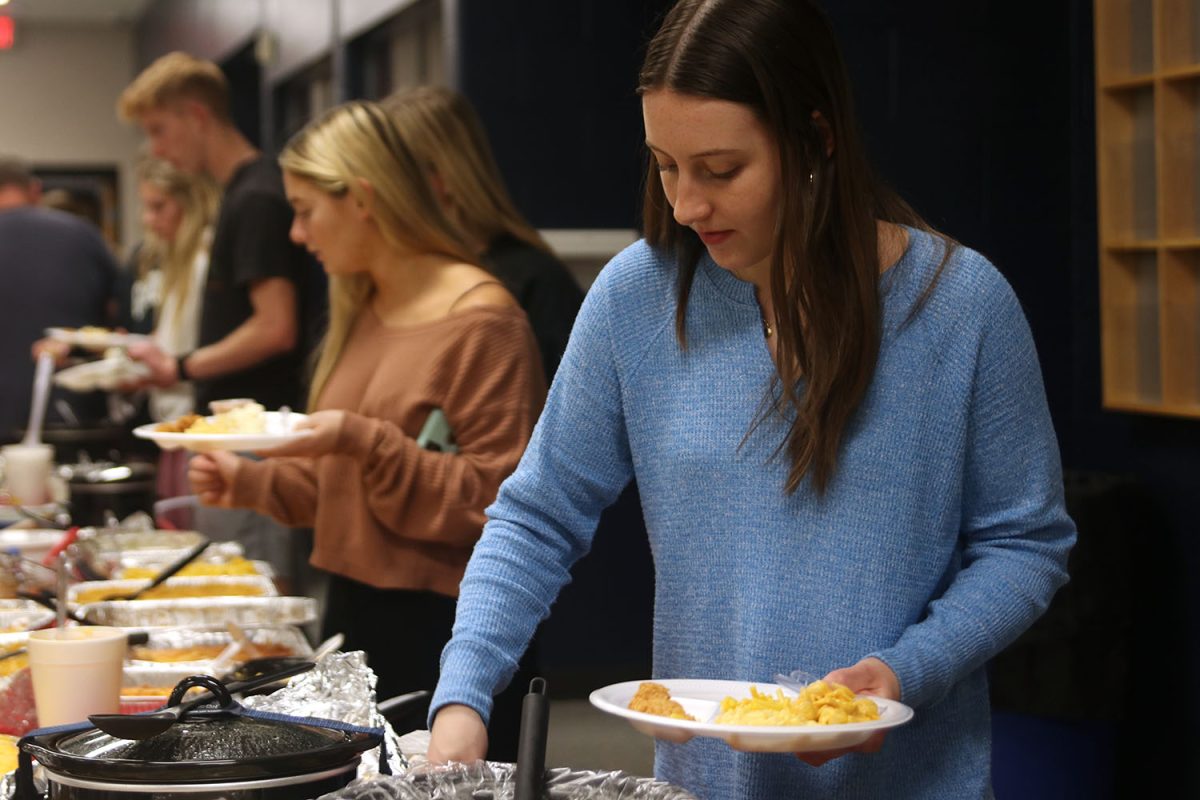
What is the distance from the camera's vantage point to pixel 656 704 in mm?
1187

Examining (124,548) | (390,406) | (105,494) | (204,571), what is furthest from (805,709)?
(105,494)

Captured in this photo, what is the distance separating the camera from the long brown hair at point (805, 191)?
132 cm

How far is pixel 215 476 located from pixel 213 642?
20.6 inches

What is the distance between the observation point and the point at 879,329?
1387mm

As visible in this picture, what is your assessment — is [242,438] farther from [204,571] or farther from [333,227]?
[333,227]

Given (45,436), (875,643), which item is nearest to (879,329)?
(875,643)

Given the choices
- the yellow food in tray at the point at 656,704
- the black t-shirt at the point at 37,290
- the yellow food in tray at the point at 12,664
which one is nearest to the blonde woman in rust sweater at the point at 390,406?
the yellow food in tray at the point at 12,664

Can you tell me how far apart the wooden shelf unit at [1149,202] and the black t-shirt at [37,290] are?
3.99 m

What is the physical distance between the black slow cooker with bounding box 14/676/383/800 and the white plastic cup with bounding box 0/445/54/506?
96.3 inches

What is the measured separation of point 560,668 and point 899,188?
1790mm

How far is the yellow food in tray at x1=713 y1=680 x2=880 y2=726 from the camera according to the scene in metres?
1.17

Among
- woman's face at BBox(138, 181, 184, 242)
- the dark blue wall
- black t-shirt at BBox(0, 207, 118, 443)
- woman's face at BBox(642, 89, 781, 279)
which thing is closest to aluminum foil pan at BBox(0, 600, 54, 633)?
woman's face at BBox(642, 89, 781, 279)

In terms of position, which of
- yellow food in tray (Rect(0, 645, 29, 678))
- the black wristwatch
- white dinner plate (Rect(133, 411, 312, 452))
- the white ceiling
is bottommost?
yellow food in tray (Rect(0, 645, 29, 678))

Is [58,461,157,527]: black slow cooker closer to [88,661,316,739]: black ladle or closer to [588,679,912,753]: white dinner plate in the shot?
[88,661,316,739]: black ladle
